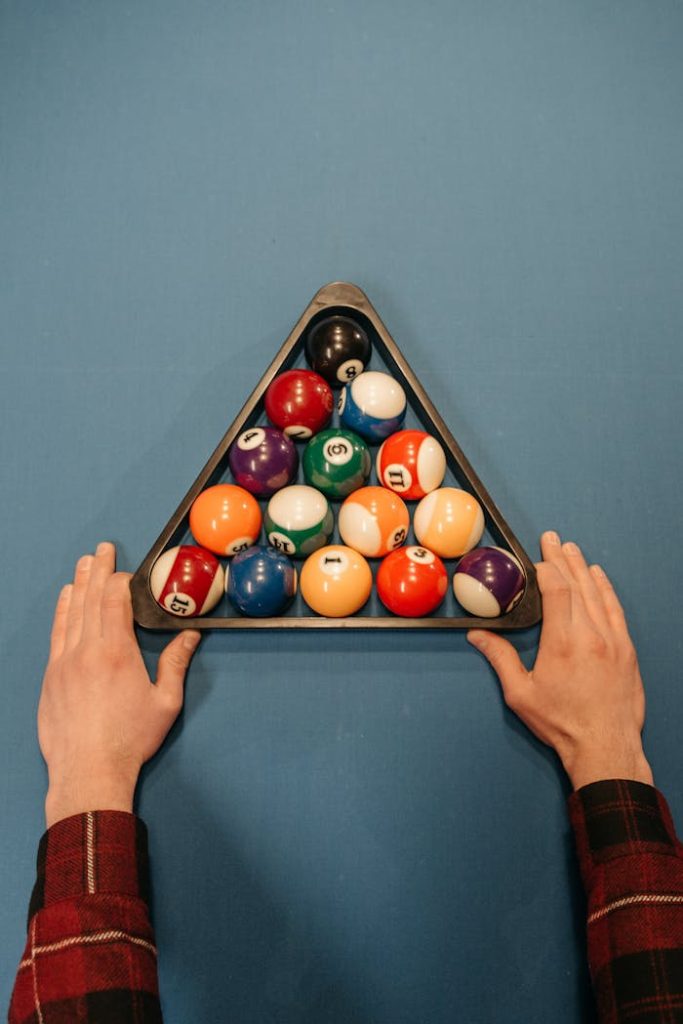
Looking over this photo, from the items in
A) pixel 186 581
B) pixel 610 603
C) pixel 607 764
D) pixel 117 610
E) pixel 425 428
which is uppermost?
pixel 425 428

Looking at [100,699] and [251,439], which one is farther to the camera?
[251,439]

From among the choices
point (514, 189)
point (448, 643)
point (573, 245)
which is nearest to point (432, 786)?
point (448, 643)

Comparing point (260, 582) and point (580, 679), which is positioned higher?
point (580, 679)

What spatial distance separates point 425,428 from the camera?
1.44 m

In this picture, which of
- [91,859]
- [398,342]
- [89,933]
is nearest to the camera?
[89,933]

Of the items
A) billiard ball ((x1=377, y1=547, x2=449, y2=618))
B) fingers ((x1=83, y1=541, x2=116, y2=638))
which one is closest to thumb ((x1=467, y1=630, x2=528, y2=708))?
billiard ball ((x1=377, y1=547, x2=449, y2=618))

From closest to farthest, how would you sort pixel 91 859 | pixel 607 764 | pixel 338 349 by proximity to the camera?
pixel 91 859 → pixel 607 764 → pixel 338 349

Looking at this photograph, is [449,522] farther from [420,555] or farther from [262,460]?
[262,460]

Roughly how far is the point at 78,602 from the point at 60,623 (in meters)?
0.05

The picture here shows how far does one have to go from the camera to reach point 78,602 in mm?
1331

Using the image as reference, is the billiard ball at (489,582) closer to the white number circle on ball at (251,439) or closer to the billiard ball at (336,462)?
the billiard ball at (336,462)

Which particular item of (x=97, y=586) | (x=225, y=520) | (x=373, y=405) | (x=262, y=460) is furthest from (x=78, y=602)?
(x=373, y=405)

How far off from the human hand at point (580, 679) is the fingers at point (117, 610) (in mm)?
611

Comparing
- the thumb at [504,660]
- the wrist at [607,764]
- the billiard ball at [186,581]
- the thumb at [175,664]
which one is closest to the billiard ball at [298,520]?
the billiard ball at [186,581]
